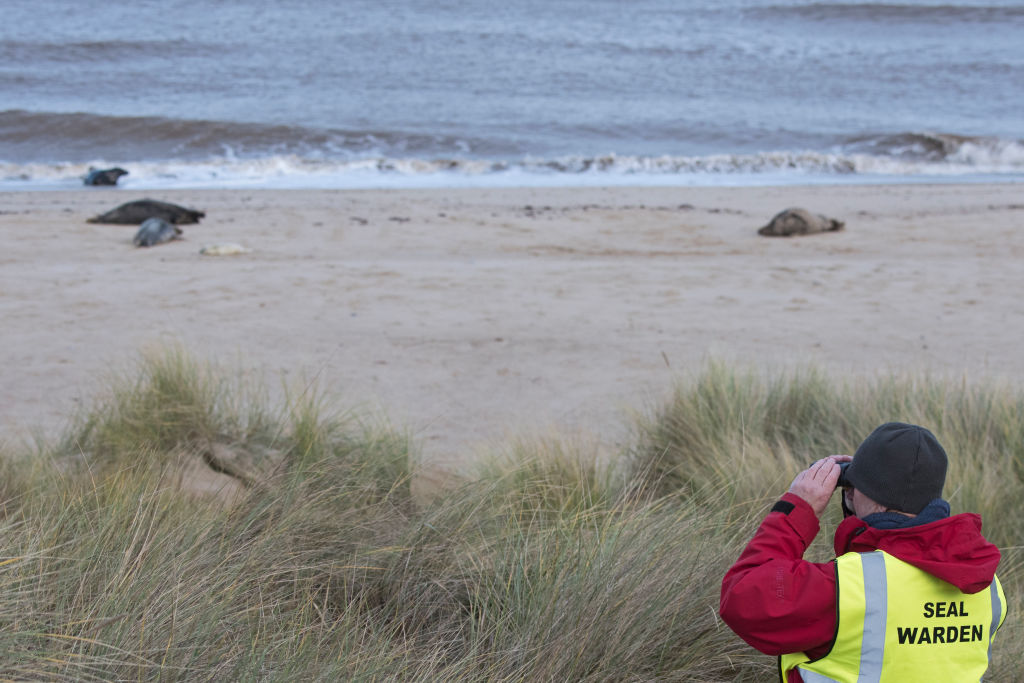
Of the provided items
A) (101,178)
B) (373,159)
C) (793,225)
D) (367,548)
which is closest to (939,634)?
(367,548)

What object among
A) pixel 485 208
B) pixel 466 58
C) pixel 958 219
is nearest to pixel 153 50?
pixel 466 58

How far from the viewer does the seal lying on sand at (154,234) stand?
957 cm

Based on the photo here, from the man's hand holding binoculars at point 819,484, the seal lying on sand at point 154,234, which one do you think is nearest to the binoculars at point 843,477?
the man's hand holding binoculars at point 819,484

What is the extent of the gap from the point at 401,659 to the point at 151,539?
74 centimetres

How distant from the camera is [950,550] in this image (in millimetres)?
1619

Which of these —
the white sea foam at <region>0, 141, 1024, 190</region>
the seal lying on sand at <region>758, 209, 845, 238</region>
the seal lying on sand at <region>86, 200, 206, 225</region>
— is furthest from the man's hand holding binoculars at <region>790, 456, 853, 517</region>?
the white sea foam at <region>0, 141, 1024, 190</region>

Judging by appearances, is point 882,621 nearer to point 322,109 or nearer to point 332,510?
point 332,510

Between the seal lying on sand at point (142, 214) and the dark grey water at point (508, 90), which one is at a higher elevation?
the dark grey water at point (508, 90)

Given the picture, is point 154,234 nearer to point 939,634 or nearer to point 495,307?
point 495,307

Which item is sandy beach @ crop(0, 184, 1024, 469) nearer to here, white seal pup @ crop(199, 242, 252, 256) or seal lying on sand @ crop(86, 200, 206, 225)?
white seal pup @ crop(199, 242, 252, 256)

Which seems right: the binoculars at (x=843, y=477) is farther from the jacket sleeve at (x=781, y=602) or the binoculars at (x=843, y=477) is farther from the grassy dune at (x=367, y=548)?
the grassy dune at (x=367, y=548)

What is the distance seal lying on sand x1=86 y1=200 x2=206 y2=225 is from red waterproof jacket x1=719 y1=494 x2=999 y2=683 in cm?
1059

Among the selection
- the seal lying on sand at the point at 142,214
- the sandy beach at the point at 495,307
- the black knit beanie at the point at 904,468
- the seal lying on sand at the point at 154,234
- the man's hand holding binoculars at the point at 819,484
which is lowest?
the sandy beach at the point at 495,307

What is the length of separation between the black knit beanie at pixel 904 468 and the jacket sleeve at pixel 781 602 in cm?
18
